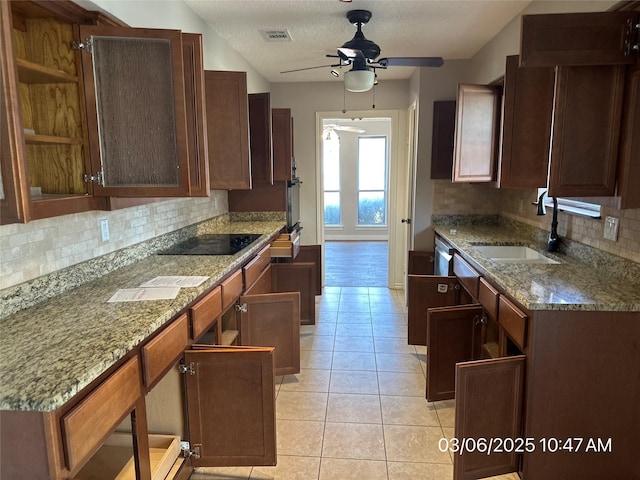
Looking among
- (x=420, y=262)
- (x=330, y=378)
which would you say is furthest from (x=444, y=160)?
(x=330, y=378)

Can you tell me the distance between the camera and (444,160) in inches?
166

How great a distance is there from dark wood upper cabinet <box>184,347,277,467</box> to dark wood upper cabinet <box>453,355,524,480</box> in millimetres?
811

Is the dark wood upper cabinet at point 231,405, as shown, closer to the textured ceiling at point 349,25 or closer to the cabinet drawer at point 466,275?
the cabinet drawer at point 466,275

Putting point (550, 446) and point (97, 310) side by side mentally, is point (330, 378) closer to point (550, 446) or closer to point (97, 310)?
point (550, 446)

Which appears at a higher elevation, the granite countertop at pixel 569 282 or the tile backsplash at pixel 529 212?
the tile backsplash at pixel 529 212

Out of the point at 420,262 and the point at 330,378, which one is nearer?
the point at 330,378

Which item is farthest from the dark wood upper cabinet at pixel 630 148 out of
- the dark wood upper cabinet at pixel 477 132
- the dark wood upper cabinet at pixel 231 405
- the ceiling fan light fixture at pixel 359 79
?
the dark wood upper cabinet at pixel 231 405

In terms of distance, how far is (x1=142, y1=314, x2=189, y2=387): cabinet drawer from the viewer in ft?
4.95

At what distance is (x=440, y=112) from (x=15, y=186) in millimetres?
3667

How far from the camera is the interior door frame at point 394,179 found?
16.4 feet

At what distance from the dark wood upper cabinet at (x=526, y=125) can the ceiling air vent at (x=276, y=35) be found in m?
1.64

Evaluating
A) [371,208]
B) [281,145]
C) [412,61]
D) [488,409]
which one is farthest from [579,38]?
[371,208]

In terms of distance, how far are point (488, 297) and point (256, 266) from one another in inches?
60.9

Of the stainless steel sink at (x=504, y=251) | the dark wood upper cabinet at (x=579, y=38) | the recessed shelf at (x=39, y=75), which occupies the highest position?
the dark wood upper cabinet at (x=579, y=38)
